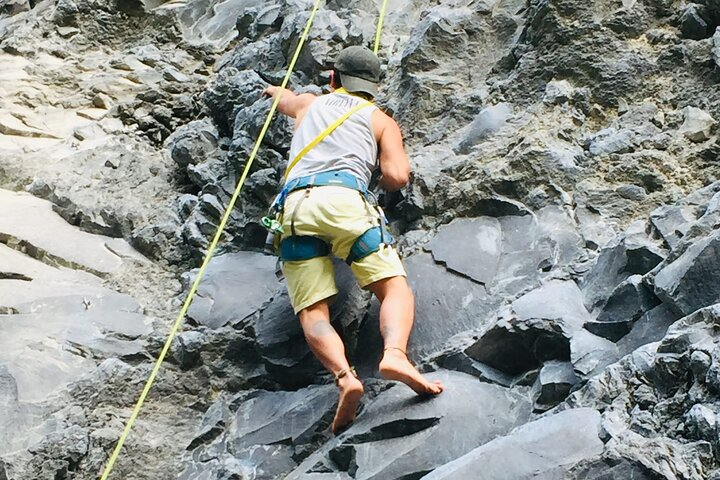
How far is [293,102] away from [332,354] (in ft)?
6.69

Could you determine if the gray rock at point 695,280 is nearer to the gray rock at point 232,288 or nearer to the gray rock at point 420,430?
the gray rock at point 420,430

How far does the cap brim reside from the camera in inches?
197

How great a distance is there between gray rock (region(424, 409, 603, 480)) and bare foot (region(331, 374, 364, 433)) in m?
0.79

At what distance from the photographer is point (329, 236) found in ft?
14.3

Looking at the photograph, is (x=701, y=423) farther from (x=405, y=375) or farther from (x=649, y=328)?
(x=405, y=375)

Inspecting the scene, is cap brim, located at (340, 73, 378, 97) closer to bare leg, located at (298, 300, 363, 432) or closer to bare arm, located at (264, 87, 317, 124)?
bare arm, located at (264, 87, 317, 124)

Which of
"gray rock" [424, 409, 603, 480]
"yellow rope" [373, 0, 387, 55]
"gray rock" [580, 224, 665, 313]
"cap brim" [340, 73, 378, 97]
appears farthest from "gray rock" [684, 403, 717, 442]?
"yellow rope" [373, 0, 387, 55]

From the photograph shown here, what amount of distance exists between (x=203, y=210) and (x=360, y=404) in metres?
2.64

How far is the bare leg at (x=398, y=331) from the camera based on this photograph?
3.69 meters

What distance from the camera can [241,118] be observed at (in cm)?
647

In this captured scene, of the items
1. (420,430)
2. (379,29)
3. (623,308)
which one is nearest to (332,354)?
(420,430)

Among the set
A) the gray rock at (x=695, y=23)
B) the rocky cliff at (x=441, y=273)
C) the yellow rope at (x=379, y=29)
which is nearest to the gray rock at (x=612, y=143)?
the rocky cliff at (x=441, y=273)

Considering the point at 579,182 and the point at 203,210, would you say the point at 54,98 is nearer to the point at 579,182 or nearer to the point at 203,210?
the point at 203,210

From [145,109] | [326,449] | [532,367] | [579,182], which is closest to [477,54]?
[579,182]
